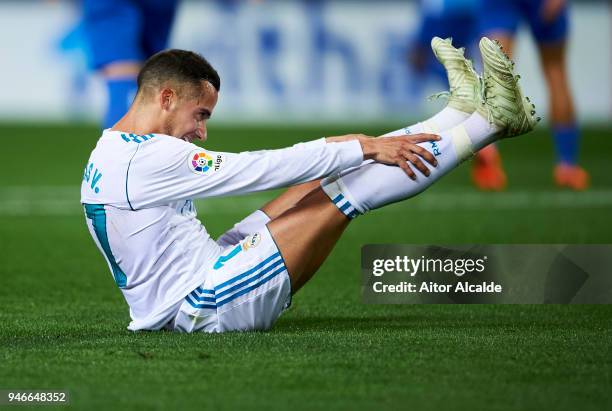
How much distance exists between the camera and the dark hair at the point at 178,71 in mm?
4250

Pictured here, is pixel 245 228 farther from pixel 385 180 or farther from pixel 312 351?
pixel 312 351

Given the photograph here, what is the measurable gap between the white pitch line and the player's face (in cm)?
462

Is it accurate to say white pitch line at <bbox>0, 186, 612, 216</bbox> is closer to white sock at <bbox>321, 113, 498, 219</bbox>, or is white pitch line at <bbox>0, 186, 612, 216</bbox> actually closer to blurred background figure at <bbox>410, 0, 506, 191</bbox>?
blurred background figure at <bbox>410, 0, 506, 191</bbox>

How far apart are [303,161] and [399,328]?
731 mm

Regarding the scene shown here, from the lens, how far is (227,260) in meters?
4.23

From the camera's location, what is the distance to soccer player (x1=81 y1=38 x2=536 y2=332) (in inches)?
162

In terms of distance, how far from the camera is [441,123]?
4.55 metres

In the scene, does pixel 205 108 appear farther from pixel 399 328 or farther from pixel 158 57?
pixel 399 328

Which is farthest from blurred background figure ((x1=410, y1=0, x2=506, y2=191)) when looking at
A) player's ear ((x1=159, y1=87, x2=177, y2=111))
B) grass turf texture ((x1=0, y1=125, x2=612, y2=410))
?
player's ear ((x1=159, y1=87, x2=177, y2=111))

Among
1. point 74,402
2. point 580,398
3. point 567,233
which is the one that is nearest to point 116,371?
point 74,402

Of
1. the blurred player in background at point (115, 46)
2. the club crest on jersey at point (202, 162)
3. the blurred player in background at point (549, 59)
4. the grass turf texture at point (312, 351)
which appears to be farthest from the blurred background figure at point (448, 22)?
the club crest on jersey at point (202, 162)

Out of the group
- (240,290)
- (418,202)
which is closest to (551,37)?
(418,202)

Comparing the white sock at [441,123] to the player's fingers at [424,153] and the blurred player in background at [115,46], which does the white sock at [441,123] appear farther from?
the blurred player in background at [115,46]

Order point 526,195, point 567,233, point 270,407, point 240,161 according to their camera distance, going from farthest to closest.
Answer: point 526,195 → point 567,233 → point 240,161 → point 270,407
